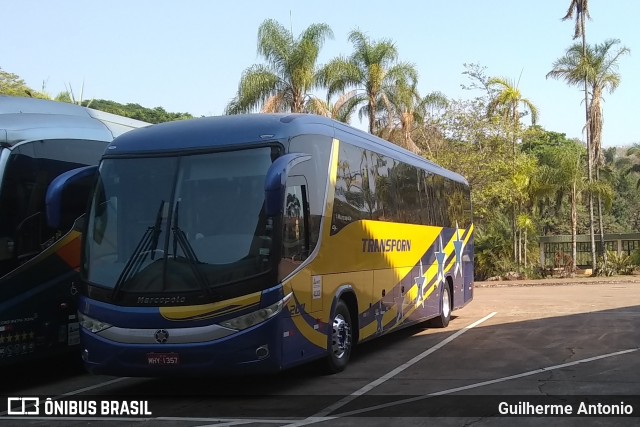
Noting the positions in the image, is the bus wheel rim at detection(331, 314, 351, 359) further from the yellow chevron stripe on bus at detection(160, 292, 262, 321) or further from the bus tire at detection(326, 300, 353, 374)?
the yellow chevron stripe on bus at detection(160, 292, 262, 321)

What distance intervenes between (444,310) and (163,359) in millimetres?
8781

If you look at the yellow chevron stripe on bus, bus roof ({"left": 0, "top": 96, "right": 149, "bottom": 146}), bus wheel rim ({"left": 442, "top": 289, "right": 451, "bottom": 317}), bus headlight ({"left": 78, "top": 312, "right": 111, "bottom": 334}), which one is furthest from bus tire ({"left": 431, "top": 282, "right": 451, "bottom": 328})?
bus headlight ({"left": 78, "top": 312, "right": 111, "bottom": 334})

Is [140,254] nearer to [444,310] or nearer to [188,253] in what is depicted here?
[188,253]

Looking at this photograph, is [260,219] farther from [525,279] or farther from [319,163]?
[525,279]

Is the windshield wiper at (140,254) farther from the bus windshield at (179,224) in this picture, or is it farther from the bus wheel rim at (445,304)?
the bus wheel rim at (445,304)

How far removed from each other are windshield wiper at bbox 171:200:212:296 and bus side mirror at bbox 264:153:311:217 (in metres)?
0.97

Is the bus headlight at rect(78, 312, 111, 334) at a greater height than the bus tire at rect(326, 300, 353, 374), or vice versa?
the bus headlight at rect(78, 312, 111, 334)

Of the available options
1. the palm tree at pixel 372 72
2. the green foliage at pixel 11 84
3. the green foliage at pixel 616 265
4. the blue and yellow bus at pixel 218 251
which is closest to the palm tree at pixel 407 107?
the palm tree at pixel 372 72

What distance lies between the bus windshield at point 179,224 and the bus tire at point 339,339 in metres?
2.04

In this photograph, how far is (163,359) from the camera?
7.90 metres

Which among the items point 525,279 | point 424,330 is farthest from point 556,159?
point 424,330

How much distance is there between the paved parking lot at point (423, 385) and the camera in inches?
291

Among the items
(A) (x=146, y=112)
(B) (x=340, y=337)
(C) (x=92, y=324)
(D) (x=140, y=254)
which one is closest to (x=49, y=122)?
(D) (x=140, y=254)

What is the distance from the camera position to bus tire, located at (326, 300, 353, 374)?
31.3 feet
